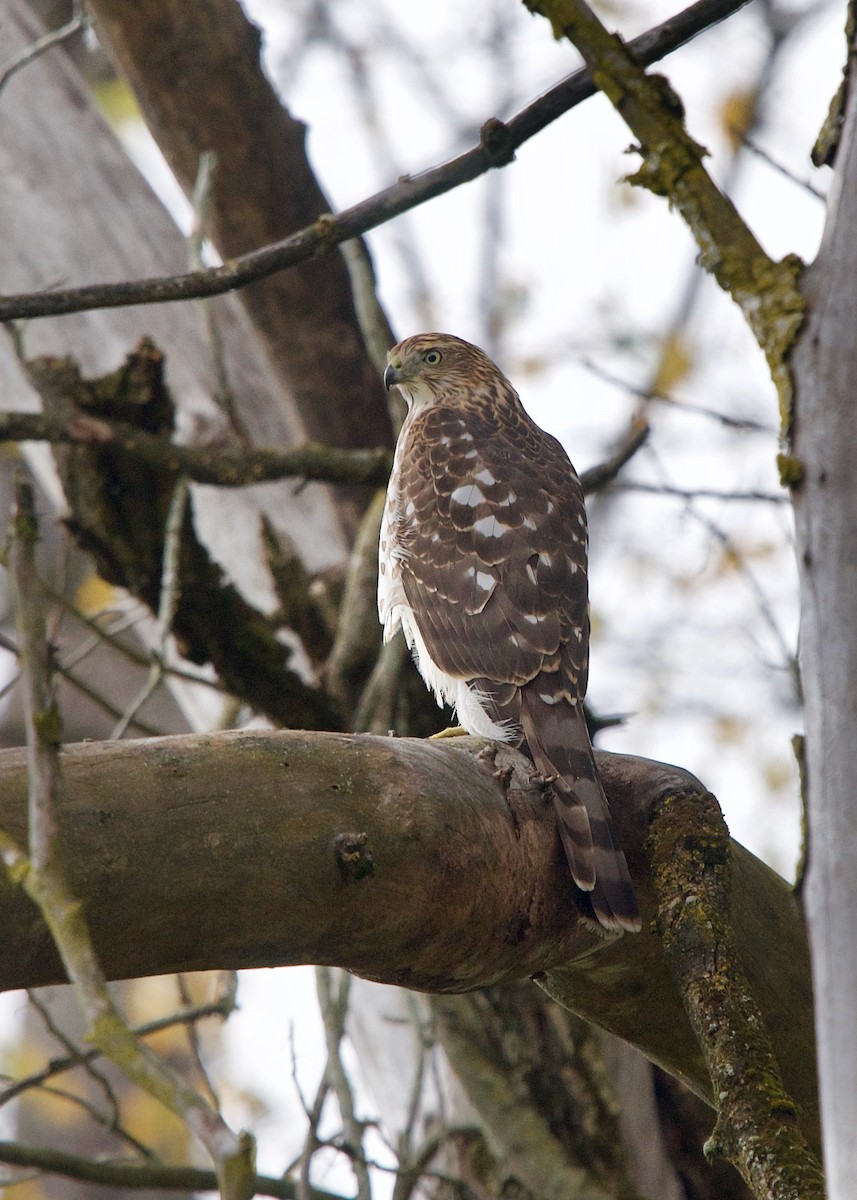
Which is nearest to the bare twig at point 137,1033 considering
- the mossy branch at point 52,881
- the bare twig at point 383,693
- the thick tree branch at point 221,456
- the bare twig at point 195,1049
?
the bare twig at point 195,1049

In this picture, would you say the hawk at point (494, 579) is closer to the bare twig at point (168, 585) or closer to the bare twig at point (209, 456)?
the bare twig at point (209, 456)

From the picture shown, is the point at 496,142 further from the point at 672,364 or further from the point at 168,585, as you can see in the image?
the point at 672,364

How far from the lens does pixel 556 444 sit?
4.86m

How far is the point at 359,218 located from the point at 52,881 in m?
1.85

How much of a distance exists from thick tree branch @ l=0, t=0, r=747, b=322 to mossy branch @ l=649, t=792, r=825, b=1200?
1373 millimetres

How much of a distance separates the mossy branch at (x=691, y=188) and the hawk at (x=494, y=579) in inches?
51.2

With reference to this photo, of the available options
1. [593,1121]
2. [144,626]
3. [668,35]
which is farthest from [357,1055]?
[668,35]

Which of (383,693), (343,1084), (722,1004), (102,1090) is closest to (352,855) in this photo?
(722,1004)

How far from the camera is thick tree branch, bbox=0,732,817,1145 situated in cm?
198

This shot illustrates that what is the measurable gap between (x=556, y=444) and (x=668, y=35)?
2266mm

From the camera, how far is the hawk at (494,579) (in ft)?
11.6

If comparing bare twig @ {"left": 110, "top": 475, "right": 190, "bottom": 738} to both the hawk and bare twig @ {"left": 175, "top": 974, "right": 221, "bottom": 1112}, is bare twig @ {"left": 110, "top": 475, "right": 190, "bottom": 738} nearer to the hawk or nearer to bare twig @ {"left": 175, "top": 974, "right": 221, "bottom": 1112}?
the hawk

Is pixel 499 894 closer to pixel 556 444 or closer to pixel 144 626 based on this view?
pixel 556 444

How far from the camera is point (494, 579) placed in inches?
153
